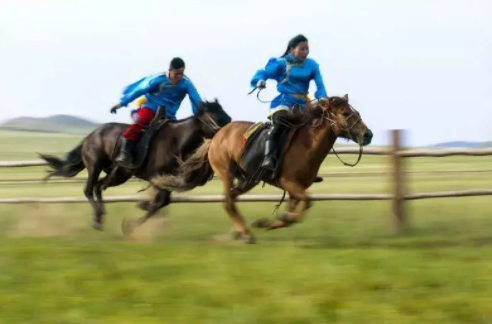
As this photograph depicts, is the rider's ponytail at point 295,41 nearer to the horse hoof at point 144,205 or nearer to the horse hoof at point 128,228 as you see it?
the horse hoof at point 144,205

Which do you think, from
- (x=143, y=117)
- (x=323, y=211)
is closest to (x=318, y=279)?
(x=143, y=117)

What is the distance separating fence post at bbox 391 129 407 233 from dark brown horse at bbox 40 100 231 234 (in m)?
2.20

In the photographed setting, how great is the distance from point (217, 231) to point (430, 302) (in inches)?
253

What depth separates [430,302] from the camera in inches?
236

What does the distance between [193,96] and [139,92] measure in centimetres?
79

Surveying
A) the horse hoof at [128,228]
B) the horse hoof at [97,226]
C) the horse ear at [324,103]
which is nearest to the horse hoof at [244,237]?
the horse ear at [324,103]

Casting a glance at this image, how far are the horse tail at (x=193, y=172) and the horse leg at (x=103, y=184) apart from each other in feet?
4.75

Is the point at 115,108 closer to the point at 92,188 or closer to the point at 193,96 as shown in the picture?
the point at 92,188

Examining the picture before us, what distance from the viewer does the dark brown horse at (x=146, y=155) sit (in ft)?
38.0

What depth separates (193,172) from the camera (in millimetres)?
11406

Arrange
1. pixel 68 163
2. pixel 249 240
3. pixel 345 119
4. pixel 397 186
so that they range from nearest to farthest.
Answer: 1. pixel 345 119
2. pixel 249 240
3. pixel 397 186
4. pixel 68 163

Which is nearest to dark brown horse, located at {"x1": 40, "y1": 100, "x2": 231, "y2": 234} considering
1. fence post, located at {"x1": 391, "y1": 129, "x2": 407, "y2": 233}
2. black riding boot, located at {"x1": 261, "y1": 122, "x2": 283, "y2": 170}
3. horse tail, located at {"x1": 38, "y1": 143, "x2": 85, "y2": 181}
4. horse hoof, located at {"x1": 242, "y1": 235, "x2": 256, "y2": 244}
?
horse tail, located at {"x1": 38, "y1": 143, "x2": 85, "y2": 181}

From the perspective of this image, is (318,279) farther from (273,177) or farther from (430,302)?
(273,177)

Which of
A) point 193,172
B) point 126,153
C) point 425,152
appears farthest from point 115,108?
point 425,152
